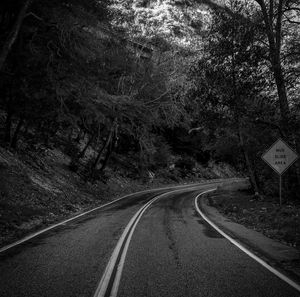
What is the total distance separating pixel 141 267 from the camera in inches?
249

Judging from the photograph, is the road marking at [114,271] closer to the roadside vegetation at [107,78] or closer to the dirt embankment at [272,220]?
the dirt embankment at [272,220]

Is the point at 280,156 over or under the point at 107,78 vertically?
under

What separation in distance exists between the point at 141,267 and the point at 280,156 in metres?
8.62

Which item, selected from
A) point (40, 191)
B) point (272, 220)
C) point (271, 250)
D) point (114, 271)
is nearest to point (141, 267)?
point (114, 271)

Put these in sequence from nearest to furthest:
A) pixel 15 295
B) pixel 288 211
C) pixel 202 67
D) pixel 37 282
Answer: pixel 15 295
pixel 37 282
pixel 288 211
pixel 202 67

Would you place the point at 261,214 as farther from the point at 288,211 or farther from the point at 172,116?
the point at 172,116

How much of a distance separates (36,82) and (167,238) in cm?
820

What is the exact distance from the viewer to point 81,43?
1288 cm

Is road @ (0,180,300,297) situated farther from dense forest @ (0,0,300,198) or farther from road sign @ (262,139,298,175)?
dense forest @ (0,0,300,198)

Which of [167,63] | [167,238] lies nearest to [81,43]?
[167,238]

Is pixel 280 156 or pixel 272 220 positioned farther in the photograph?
pixel 280 156

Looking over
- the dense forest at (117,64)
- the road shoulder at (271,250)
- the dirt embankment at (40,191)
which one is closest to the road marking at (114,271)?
the road shoulder at (271,250)

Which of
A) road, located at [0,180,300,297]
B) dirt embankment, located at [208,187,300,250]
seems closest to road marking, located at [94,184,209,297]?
road, located at [0,180,300,297]

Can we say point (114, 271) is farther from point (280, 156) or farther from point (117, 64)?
point (117, 64)
